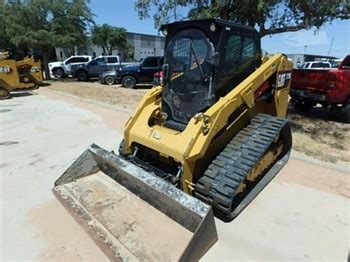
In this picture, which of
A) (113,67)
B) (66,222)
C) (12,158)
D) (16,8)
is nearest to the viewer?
(66,222)

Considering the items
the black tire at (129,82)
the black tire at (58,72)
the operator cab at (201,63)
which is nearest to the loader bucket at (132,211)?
the operator cab at (201,63)

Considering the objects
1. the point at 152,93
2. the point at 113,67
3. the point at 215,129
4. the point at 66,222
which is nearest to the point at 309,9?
the point at 152,93

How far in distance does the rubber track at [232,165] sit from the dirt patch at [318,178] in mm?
1015

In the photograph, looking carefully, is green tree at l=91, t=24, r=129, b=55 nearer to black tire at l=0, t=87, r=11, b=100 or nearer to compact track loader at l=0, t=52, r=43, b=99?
compact track loader at l=0, t=52, r=43, b=99

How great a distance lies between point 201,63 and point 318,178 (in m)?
2.46

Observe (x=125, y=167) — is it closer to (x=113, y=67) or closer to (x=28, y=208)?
(x=28, y=208)

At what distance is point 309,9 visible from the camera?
737 cm

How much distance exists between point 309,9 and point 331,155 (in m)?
3.88

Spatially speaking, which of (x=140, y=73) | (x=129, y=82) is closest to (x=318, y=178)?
(x=140, y=73)

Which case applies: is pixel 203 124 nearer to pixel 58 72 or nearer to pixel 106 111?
pixel 106 111

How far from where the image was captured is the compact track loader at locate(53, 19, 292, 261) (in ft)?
9.58

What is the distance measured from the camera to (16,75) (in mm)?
11930

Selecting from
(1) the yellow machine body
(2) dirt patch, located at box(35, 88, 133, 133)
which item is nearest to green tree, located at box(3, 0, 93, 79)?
(2) dirt patch, located at box(35, 88, 133, 133)

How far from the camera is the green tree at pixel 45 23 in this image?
17.5 m
